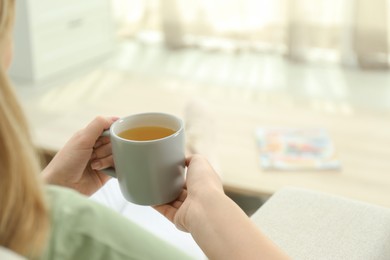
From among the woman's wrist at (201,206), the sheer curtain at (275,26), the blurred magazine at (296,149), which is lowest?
the blurred magazine at (296,149)

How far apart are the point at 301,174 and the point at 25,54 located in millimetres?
1376

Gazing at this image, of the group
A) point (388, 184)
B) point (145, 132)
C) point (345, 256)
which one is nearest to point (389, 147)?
point (388, 184)

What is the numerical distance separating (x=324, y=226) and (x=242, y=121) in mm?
1050

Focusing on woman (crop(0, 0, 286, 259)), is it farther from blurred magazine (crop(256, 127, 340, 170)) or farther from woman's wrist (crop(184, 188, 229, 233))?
blurred magazine (crop(256, 127, 340, 170))

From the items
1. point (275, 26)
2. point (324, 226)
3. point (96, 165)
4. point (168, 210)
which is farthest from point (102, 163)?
point (275, 26)

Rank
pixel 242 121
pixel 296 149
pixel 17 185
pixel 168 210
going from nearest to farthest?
1. pixel 17 185
2. pixel 168 210
3. pixel 296 149
4. pixel 242 121

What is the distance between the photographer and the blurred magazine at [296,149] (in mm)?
1758

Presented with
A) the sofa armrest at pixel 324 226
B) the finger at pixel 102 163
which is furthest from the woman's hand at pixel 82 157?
the sofa armrest at pixel 324 226

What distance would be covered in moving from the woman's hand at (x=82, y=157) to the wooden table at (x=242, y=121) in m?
0.52

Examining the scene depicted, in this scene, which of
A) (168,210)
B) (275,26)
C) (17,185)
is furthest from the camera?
(275,26)

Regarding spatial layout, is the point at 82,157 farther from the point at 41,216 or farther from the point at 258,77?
the point at 258,77

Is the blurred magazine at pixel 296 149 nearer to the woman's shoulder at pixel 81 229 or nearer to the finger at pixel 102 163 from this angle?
the finger at pixel 102 163

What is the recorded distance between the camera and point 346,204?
105cm

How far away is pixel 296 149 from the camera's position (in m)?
1.86
